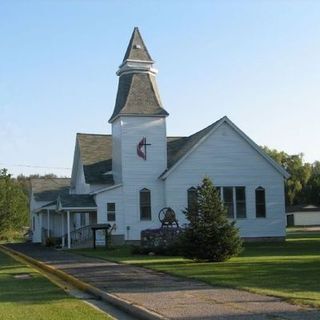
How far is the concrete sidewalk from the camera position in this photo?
35.9ft

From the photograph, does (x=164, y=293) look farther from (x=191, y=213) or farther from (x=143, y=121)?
(x=143, y=121)

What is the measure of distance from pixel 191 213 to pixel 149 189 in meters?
18.5

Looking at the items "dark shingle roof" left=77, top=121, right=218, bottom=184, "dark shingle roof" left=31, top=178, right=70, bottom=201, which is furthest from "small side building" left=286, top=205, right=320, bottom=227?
"dark shingle roof" left=77, top=121, right=218, bottom=184

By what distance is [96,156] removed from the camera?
48.3 meters

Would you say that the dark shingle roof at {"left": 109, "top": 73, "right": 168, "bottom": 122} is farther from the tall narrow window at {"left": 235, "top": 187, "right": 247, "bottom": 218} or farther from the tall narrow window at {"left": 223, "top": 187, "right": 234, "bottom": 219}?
the tall narrow window at {"left": 235, "top": 187, "right": 247, "bottom": 218}

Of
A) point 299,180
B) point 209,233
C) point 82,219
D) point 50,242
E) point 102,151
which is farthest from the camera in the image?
point 299,180

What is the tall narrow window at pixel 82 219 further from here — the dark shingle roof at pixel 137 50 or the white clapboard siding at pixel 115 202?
the dark shingle roof at pixel 137 50

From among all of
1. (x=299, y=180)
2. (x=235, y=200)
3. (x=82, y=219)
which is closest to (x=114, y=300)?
(x=235, y=200)

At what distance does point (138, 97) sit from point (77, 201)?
330 inches

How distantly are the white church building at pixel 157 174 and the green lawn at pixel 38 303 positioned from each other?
24.0 m

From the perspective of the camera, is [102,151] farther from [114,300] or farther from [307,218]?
[307,218]

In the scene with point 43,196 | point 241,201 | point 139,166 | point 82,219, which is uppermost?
point 139,166

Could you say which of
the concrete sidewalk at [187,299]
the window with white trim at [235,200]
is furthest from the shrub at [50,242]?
the concrete sidewalk at [187,299]

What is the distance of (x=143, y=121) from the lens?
43.5 meters
